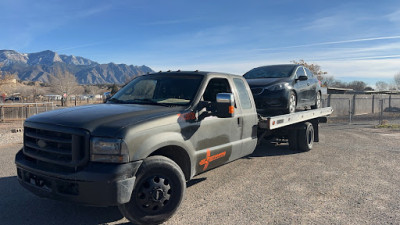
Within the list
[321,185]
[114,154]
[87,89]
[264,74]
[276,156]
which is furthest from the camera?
[87,89]

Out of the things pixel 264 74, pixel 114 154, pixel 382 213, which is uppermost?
pixel 264 74

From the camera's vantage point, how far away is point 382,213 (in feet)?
13.3

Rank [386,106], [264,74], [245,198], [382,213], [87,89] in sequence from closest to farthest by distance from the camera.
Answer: [382,213]
[245,198]
[264,74]
[386,106]
[87,89]

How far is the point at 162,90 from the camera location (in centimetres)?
483

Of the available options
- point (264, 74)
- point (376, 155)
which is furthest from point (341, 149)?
point (264, 74)

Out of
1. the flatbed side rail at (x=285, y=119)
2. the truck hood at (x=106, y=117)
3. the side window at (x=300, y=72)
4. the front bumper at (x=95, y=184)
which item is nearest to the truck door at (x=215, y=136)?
the truck hood at (x=106, y=117)

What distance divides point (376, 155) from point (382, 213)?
441 cm

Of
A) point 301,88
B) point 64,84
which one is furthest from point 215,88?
point 64,84

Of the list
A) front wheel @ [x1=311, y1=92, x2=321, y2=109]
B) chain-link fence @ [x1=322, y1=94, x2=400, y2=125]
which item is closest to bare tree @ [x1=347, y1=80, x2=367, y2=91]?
chain-link fence @ [x1=322, y1=94, x2=400, y2=125]

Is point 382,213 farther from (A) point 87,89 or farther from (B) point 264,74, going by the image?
(A) point 87,89

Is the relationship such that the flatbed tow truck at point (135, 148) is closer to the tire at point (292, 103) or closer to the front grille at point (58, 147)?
the front grille at point (58, 147)

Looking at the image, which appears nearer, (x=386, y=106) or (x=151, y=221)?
(x=151, y=221)

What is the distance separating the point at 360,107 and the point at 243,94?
24208mm

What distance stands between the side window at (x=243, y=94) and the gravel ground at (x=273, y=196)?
1.42m
